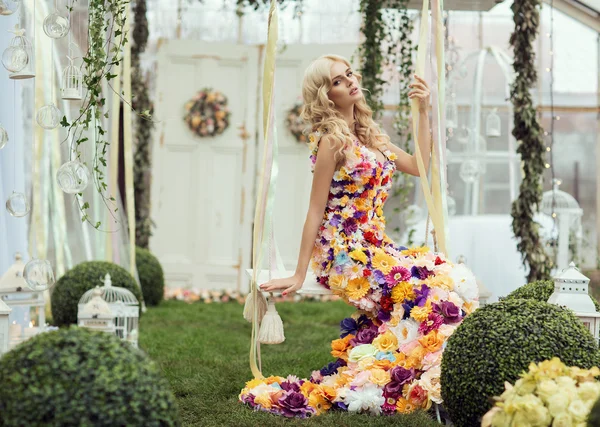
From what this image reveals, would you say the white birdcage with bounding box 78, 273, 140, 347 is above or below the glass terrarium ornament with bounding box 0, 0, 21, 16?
below

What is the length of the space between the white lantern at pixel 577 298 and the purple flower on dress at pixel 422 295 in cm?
50

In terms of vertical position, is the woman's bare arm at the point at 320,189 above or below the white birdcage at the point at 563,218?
above

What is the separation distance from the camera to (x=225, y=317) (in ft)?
21.9

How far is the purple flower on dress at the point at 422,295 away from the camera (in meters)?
3.43

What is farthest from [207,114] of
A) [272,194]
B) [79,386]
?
[79,386]

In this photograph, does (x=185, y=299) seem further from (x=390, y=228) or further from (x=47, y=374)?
(x=47, y=374)

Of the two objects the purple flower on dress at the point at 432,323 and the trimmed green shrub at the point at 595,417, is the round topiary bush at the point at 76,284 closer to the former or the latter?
the purple flower on dress at the point at 432,323

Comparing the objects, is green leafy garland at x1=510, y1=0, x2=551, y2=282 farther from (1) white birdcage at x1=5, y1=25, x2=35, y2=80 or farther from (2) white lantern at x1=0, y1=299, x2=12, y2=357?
(2) white lantern at x1=0, y1=299, x2=12, y2=357

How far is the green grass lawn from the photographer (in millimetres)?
3221

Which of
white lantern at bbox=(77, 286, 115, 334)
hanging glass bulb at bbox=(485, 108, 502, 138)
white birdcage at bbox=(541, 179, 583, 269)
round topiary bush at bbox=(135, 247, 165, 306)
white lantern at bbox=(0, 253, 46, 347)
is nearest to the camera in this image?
white lantern at bbox=(77, 286, 115, 334)

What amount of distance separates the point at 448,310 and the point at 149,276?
409 cm

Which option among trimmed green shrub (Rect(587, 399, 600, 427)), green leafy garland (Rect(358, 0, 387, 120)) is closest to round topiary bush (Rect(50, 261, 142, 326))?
green leafy garland (Rect(358, 0, 387, 120))

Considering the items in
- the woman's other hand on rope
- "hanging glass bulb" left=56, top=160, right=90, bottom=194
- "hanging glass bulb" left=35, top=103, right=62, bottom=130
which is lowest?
the woman's other hand on rope

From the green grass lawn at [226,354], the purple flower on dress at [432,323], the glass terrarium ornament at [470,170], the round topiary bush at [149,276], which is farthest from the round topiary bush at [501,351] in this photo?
the round topiary bush at [149,276]
